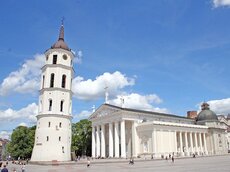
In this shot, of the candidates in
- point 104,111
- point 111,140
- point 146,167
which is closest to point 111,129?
point 111,140

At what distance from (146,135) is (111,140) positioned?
1041 cm

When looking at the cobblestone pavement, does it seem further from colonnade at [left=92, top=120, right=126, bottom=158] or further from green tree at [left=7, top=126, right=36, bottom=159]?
green tree at [left=7, top=126, right=36, bottom=159]

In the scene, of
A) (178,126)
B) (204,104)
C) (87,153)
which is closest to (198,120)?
(204,104)

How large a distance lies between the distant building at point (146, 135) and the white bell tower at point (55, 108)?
84.1ft

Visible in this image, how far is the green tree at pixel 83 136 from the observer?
8562 cm

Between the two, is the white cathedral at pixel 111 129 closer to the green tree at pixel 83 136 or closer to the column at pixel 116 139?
the column at pixel 116 139

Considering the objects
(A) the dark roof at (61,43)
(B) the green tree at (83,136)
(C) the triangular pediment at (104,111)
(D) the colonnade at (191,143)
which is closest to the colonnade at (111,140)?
(C) the triangular pediment at (104,111)

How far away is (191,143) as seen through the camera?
251 feet

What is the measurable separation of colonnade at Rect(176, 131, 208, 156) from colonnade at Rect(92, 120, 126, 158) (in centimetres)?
1637

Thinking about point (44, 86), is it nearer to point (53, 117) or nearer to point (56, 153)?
point (53, 117)

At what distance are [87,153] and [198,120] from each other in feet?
136

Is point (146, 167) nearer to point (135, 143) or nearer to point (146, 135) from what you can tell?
point (146, 135)

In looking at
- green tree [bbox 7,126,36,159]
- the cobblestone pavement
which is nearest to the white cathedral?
the cobblestone pavement

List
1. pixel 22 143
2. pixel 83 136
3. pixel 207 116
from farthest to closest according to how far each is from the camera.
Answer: pixel 207 116
pixel 83 136
pixel 22 143
